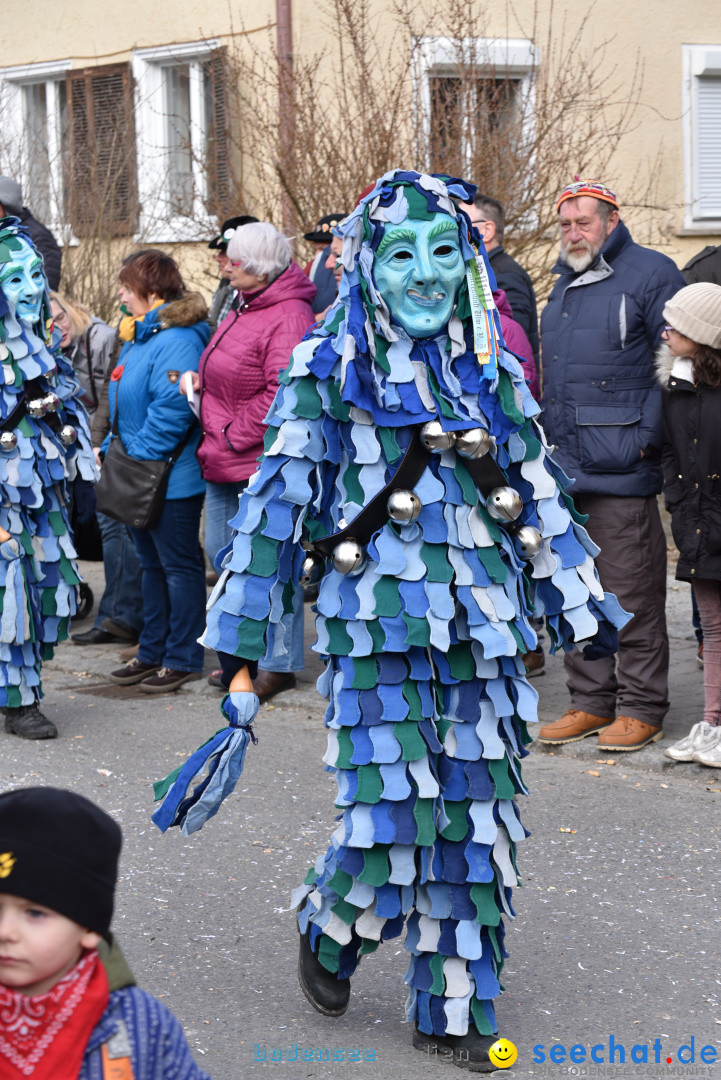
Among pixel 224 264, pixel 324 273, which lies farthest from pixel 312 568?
pixel 324 273

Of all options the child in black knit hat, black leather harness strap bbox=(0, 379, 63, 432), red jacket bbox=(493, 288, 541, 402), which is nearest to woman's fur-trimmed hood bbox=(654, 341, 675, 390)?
red jacket bbox=(493, 288, 541, 402)

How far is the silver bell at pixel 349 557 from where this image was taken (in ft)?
10.9

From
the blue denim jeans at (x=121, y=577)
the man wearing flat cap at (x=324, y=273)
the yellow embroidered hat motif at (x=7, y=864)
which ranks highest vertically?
the man wearing flat cap at (x=324, y=273)

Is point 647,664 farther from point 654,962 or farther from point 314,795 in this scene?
point 654,962

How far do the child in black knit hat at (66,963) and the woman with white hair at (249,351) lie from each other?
14.5 ft

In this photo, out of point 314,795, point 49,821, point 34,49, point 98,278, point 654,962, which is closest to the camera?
point 49,821

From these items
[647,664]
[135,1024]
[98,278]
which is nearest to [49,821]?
[135,1024]

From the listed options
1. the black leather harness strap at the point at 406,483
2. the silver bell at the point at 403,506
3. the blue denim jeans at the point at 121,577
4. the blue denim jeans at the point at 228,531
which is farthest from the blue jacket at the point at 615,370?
the blue denim jeans at the point at 121,577

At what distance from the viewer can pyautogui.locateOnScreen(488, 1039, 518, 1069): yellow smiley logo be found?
3340 mm

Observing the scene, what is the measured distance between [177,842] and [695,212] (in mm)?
9052

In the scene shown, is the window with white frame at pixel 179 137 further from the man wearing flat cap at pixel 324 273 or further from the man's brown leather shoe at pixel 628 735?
the man's brown leather shoe at pixel 628 735

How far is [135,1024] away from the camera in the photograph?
212 centimetres

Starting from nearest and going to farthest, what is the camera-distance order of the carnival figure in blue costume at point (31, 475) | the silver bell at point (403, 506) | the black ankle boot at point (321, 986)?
the silver bell at point (403, 506) → the black ankle boot at point (321, 986) → the carnival figure in blue costume at point (31, 475)

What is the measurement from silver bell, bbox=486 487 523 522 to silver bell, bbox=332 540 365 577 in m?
0.32
